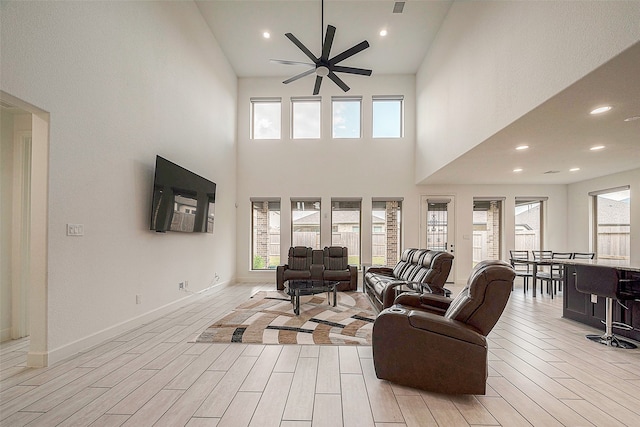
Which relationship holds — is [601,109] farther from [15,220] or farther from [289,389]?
[15,220]

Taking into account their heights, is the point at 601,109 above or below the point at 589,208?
above

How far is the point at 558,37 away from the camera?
2.85 metres

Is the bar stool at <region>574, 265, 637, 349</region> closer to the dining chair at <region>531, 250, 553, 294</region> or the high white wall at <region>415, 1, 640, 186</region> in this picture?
the high white wall at <region>415, 1, 640, 186</region>

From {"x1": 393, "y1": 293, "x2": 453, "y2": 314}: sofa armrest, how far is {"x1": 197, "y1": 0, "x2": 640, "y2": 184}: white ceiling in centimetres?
217

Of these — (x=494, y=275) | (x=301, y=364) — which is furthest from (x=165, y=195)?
(x=494, y=275)

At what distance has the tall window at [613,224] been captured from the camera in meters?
6.60

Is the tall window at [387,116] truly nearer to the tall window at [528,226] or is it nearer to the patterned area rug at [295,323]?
the tall window at [528,226]

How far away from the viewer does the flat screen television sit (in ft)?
13.9

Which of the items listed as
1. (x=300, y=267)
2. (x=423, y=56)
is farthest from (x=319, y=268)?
(x=423, y=56)

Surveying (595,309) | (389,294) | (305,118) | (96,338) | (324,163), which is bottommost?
(96,338)

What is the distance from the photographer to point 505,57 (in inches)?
148

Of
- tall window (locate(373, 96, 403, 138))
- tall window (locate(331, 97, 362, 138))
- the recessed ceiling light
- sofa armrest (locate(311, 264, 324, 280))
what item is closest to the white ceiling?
the recessed ceiling light

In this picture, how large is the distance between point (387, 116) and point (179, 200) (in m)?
5.81

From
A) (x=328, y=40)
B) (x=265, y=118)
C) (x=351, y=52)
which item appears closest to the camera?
(x=328, y=40)
